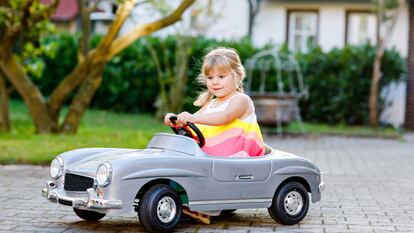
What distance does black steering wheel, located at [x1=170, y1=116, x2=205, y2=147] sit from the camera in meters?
6.94

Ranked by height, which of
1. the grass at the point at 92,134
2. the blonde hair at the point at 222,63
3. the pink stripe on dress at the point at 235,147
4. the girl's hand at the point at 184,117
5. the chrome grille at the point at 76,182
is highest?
the blonde hair at the point at 222,63

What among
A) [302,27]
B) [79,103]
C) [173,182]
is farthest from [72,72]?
[302,27]

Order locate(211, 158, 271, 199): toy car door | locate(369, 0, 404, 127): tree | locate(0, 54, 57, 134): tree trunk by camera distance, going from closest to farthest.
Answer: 1. locate(211, 158, 271, 199): toy car door
2. locate(0, 54, 57, 134): tree trunk
3. locate(369, 0, 404, 127): tree

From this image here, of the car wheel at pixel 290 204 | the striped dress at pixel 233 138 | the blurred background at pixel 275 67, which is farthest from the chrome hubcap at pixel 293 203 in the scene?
the blurred background at pixel 275 67

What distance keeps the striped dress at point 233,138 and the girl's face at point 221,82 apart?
0.27 ft

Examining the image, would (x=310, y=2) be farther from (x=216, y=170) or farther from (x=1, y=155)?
(x=216, y=170)

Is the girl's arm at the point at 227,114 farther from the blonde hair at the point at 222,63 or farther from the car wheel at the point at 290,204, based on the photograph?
the car wheel at the point at 290,204

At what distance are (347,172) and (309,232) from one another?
5557 mm

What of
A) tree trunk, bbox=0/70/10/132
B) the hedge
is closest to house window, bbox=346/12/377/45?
the hedge

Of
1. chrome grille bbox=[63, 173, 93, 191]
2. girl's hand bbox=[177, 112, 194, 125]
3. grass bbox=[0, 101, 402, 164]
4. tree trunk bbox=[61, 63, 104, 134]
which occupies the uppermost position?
girl's hand bbox=[177, 112, 194, 125]

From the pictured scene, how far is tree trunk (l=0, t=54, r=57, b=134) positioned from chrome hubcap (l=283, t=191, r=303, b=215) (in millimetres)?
8994

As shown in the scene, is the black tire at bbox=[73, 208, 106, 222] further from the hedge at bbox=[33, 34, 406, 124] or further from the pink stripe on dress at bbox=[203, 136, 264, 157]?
the hedge at bbox=[33, 34, 406, 124]

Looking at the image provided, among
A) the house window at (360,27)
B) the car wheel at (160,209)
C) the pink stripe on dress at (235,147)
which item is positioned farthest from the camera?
the house window at (360,27)

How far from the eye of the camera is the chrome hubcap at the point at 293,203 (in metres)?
7.16
